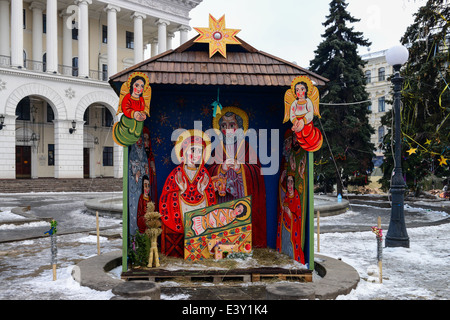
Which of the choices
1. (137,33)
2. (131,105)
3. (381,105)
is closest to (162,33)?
→ (137,33)

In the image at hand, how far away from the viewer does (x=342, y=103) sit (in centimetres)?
2675

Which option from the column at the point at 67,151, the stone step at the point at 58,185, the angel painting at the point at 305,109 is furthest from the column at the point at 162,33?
the angel painting at the point at 305,109

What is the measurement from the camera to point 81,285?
6445 millimetres

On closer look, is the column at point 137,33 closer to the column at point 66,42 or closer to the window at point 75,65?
the window at point 75,65

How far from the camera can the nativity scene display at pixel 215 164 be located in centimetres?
691

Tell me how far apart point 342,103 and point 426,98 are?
6.43m

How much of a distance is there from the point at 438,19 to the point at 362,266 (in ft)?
53.7

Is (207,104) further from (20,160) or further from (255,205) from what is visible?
(20,160)

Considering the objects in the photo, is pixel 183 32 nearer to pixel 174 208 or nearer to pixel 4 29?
pixel 4 29

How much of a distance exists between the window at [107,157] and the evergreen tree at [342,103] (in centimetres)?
2464

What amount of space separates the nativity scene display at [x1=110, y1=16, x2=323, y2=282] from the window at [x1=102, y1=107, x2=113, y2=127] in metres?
36.9

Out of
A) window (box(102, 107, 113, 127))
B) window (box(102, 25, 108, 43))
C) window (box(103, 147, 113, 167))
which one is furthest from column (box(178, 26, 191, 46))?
window (box(103, 147, 113, 167))

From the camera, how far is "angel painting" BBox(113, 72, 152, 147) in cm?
663
